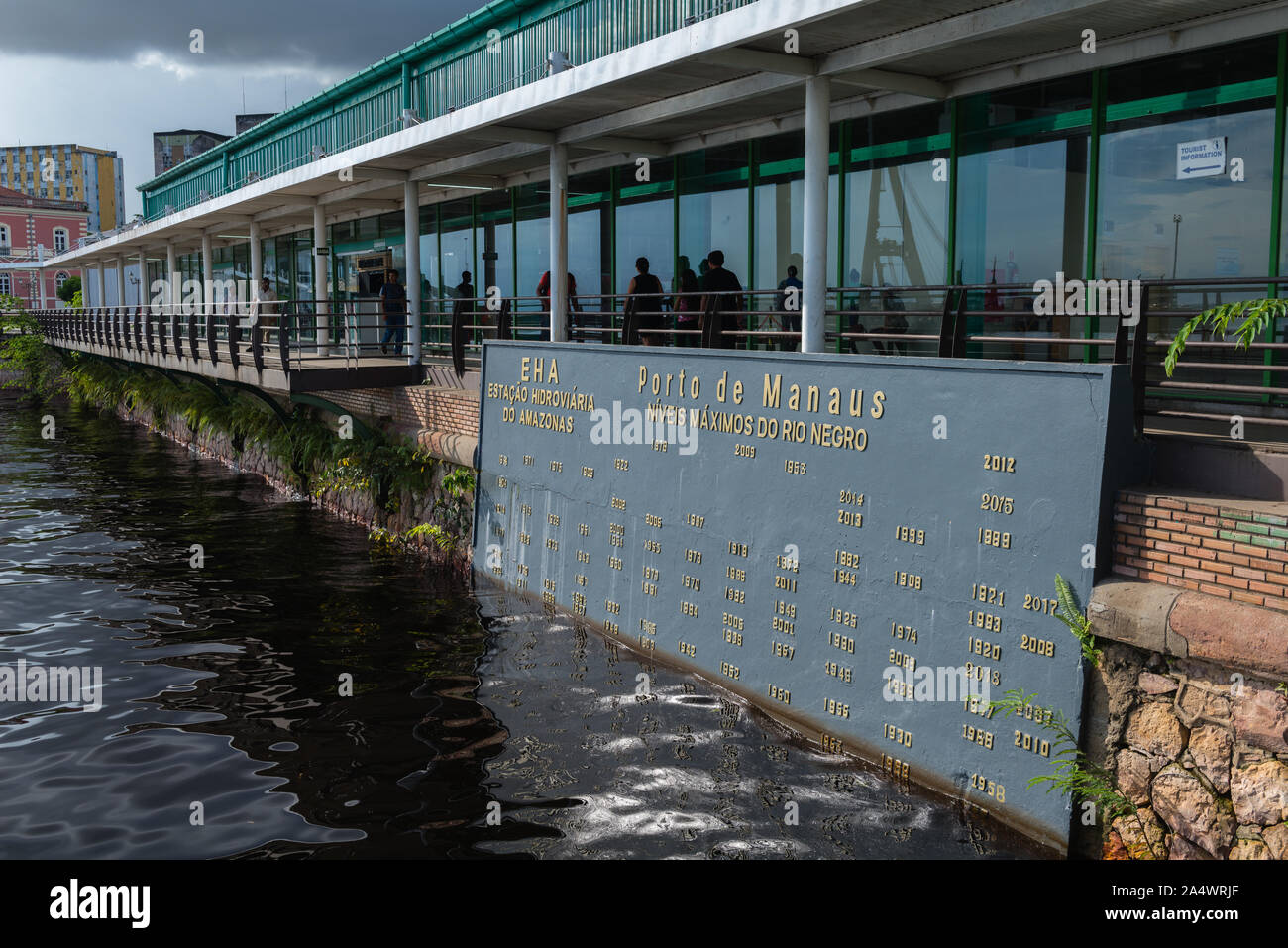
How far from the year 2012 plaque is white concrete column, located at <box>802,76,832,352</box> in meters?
1.23

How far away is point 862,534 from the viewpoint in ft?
25.7

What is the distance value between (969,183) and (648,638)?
5667 millimetres

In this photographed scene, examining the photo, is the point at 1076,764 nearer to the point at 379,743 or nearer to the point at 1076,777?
the point at 1076,777

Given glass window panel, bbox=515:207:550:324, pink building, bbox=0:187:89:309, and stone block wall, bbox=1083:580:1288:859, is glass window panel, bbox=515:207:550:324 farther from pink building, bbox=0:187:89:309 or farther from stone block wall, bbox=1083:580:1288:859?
pink building, bbox=0:187:89:309

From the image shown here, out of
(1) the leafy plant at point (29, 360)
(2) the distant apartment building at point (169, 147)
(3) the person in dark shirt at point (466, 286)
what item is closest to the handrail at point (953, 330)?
(3) the person in dark shirt at point (466, 286)

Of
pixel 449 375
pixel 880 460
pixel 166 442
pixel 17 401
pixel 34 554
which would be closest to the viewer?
pixel 880 460

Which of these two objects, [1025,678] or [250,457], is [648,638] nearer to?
[1025,678]

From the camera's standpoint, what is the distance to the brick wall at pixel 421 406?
14.7m

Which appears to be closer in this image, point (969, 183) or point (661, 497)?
point (661, 497)

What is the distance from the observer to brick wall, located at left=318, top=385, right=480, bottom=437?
48.3ft

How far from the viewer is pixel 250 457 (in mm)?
22656

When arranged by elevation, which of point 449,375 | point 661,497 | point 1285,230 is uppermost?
point 1285,230

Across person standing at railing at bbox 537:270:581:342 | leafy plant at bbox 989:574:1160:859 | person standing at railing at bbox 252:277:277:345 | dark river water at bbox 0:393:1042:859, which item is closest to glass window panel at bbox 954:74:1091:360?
leafy plant at bbox 989:574:1160:859
